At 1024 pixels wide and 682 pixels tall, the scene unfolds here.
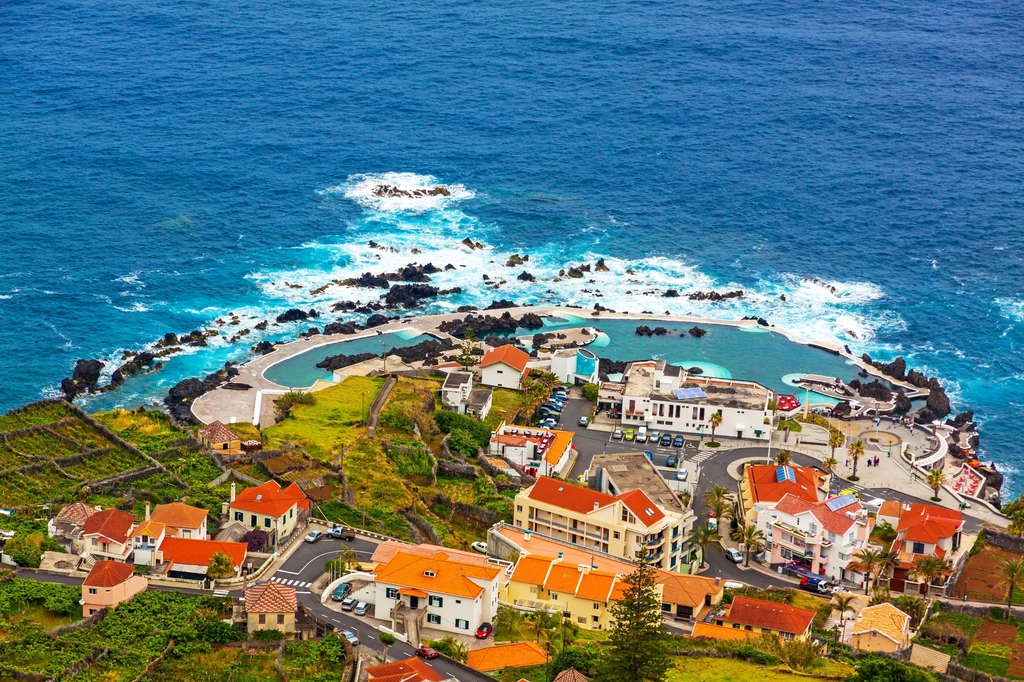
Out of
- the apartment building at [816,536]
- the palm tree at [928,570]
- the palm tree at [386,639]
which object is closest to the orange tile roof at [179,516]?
the palm tree at [386,639]

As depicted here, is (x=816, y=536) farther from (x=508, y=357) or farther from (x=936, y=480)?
(x=508, y=357)

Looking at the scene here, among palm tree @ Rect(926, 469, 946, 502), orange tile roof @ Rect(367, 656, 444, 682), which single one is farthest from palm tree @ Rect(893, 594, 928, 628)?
orange tile roof @ Rect(367, 656, 444, 682)

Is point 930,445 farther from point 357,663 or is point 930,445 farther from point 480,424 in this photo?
point 357,663

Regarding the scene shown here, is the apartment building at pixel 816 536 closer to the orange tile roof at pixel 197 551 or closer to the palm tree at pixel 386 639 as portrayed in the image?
the palm tree at pixel 386 639

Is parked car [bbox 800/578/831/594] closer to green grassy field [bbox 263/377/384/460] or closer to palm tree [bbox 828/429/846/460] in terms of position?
palm tree [bbox 828/429/846/460]

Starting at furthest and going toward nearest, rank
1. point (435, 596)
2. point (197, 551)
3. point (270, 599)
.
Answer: point (197, 551)
point (435, 596)
point (270, 599)

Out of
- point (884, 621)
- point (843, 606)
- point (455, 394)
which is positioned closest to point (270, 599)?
point (843, 606)
